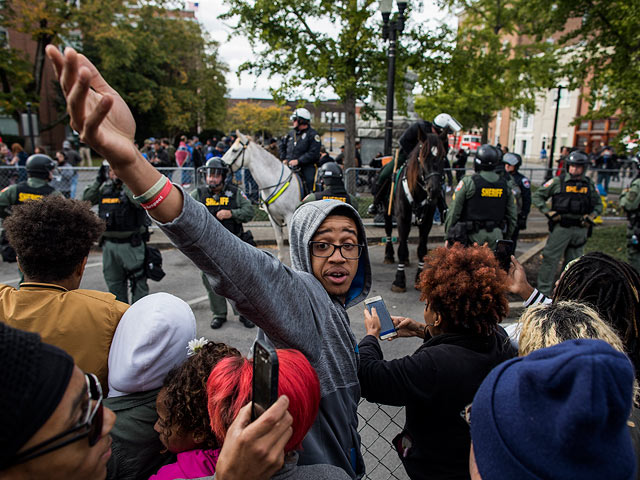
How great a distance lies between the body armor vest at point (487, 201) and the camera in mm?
6047

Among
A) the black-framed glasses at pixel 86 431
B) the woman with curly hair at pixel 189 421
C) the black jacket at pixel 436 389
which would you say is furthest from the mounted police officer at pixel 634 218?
the black-framed glasses at pixel 86 431

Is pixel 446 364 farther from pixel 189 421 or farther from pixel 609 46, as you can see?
pixel 609 46

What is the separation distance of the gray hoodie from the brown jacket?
90 cm

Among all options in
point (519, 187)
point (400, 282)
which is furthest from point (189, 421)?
point (519, 187)

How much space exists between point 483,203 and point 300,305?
5251mm

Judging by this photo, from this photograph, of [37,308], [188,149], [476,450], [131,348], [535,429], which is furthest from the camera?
[188,149]

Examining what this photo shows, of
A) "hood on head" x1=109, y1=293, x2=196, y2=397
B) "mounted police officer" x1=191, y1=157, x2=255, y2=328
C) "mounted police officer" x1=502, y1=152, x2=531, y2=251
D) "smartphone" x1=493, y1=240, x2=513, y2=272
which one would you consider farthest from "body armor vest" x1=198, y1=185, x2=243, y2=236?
"mounted police officer" x1=502, y1=152, x2=531, y2=251

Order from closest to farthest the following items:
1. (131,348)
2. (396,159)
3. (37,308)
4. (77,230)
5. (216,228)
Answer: (216,228), (131,348), (37,308), (77,230), (396,159)

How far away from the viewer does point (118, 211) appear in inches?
198

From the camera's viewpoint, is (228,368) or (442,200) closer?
(228,368)

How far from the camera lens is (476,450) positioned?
1.09 metres

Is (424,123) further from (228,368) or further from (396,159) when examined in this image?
(228,368)

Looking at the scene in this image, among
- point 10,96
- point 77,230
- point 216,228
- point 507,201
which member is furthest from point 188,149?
point 216,228

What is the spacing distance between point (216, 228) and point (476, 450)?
909mm
